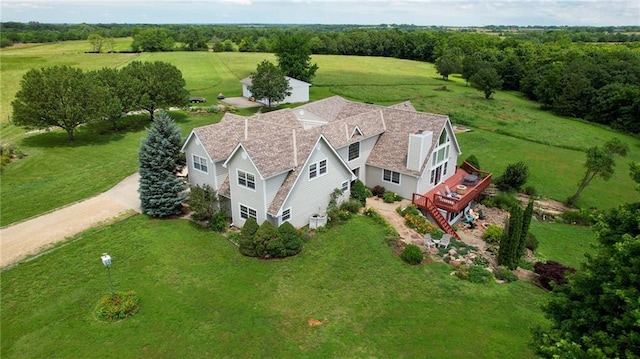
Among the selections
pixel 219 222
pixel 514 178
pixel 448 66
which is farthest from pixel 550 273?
pixel 448 66

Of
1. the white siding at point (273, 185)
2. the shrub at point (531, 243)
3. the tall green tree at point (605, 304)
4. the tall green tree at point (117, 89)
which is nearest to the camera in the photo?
the tall green tree at point (605, 304)

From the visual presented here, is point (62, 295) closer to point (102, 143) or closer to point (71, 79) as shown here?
point (102, 143)

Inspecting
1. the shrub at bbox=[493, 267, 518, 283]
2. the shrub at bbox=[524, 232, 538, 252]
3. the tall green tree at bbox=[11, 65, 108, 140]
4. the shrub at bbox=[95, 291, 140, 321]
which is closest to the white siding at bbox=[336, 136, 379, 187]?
the shrub at bbox=[524, 232, 538, 252]

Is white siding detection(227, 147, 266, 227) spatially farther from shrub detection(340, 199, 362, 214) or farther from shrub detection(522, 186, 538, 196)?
shrub detection(522, 186, 538, 196)

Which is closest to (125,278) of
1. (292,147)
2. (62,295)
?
(62,295)

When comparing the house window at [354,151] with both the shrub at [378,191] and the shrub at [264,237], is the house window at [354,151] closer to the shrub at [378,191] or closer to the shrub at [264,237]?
the shrub at [378,191]

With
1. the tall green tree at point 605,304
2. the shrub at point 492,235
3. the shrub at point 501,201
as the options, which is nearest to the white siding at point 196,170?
the shrub at point 492,235
